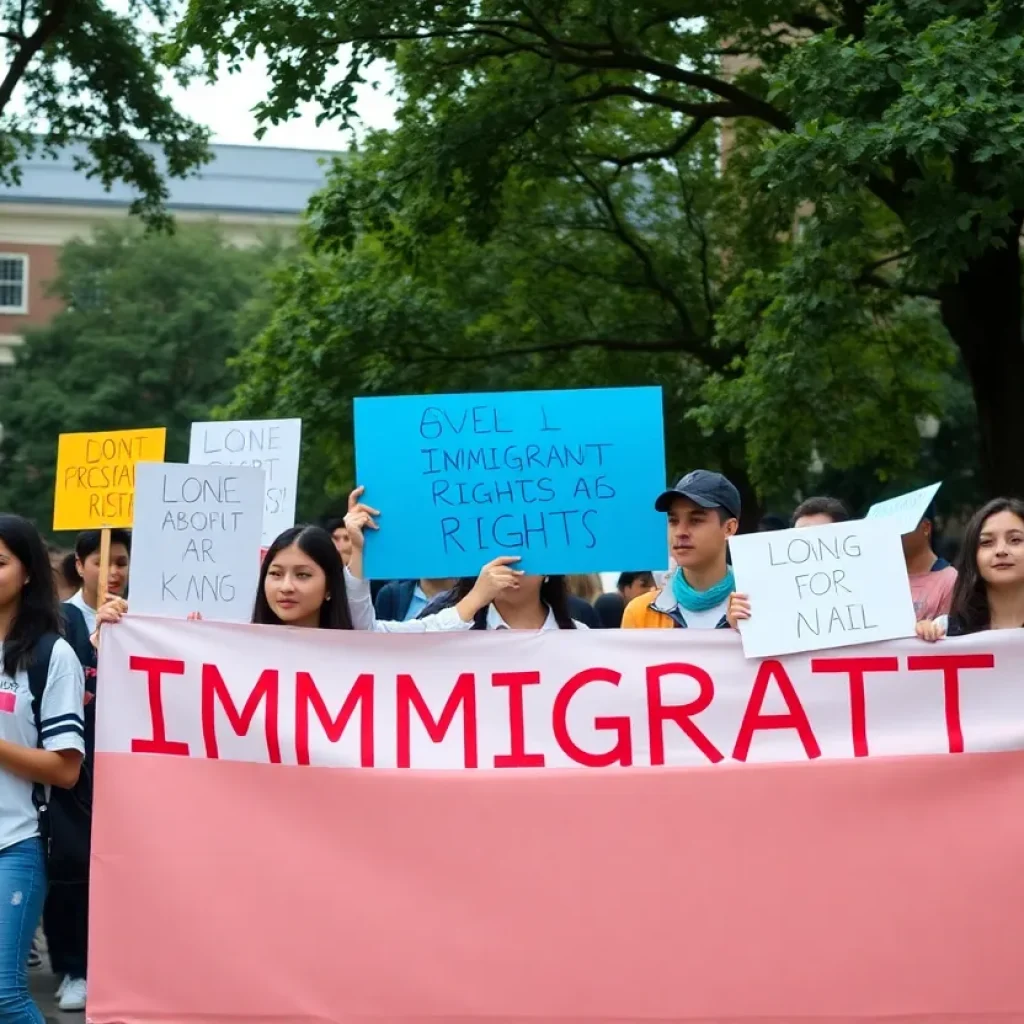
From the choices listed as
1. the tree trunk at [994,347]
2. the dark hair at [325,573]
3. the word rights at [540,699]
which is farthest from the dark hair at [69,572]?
the tree trunk at [994,347]

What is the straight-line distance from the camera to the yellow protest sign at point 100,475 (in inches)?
227

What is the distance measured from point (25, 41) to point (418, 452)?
13.6 m

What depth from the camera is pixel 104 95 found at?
62.6ft

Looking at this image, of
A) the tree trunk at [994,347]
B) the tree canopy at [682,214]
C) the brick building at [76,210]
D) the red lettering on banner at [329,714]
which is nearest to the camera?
the red lettering on banner at [329,714]

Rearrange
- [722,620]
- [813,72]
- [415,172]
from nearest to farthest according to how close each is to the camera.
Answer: [722,620] → [813,72] → [415,172]

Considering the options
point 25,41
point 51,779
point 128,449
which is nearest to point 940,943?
point 51,779

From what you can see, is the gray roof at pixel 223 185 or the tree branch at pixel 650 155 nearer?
the tree branch at pixel 650 155

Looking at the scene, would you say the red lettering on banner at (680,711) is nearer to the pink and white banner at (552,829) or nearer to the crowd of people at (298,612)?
the pink and white banner at (552,829)

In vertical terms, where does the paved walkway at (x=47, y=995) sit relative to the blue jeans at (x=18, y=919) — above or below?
below

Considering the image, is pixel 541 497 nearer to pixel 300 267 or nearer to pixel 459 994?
pixel 459 994

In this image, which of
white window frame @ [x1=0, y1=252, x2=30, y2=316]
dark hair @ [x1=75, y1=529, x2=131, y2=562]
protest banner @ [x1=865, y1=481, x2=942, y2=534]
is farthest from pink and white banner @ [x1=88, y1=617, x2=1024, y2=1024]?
white window frame @ [x1=0, y1=252, x2=30, y2=316]

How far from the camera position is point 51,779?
14.8ft

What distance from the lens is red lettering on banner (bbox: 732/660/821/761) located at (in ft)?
15.6

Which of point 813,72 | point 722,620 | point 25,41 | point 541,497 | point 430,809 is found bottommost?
point 430,809
